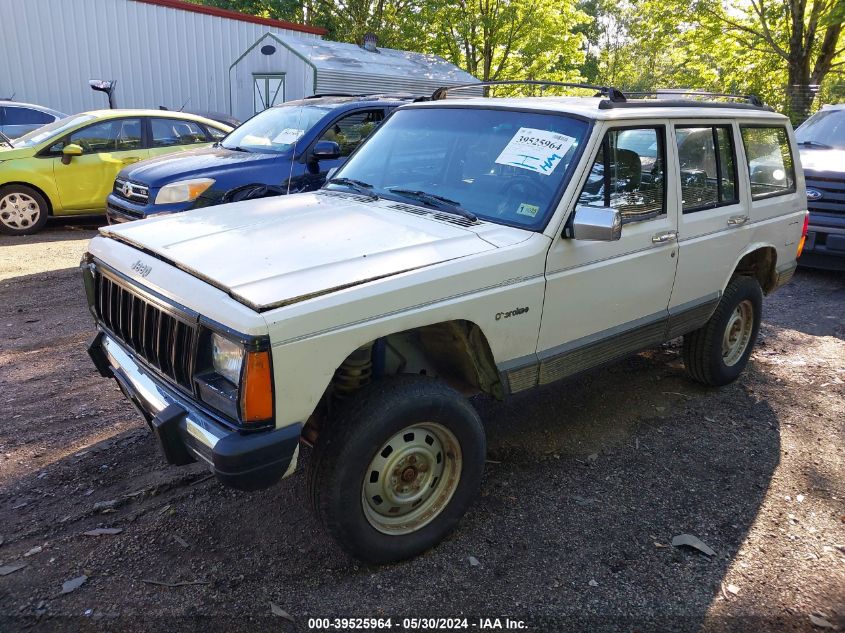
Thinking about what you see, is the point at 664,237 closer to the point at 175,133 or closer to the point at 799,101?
the point at 175,133

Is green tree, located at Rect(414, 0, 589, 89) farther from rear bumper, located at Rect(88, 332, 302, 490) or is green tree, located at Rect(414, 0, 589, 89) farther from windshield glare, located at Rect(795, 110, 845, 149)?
rear bumper, located at Rect(88, 332, 302, 490)

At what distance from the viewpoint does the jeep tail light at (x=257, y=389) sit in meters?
2.40

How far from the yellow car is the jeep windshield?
6.85 m

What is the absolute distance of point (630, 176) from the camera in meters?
3.75

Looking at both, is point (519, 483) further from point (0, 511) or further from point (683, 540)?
point (0, 511)

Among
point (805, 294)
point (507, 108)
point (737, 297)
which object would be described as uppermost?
point (507, 108)

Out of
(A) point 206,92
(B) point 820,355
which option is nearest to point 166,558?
(B) point 820,355

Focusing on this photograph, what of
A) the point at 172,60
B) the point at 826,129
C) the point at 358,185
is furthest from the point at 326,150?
the point at 172,60

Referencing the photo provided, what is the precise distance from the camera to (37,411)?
4.25m

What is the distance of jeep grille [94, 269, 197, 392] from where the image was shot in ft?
8.87

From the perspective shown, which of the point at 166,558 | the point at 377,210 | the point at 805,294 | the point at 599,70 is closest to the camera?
the point at 166,558

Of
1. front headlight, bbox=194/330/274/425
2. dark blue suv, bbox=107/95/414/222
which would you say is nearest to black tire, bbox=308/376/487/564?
front headlight, bbox=194/330/274/425

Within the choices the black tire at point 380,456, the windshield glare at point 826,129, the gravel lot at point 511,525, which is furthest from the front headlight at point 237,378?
the windshield glare at point 826,129

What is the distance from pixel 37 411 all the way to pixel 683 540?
12.6ft
